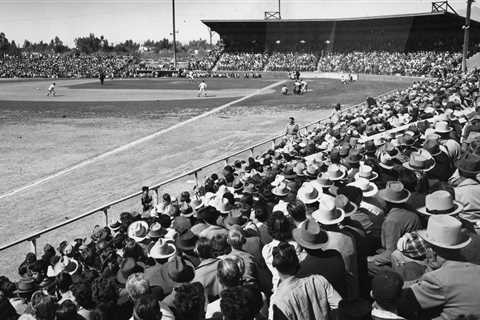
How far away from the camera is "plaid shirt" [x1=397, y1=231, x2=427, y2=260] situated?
4609 millimetres

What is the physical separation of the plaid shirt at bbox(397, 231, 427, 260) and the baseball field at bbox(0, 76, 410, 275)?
8907mm

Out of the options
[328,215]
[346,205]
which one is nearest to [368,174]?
[346,205]

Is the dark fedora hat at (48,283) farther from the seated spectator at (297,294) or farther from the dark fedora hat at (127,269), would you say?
the seated spectator at (297,294)

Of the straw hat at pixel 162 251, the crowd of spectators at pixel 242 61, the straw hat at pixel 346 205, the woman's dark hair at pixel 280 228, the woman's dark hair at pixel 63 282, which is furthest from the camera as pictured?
the crowd of spectators at pixel 242 61

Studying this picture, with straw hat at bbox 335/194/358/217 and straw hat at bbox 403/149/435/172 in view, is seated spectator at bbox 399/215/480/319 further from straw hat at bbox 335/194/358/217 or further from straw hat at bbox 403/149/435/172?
straw hat at bbox 403/149/435/172

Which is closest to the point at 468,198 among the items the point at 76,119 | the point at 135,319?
the point at 135,319

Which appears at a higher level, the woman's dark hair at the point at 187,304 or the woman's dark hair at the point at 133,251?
the woman's dark hair at the point at 187,304

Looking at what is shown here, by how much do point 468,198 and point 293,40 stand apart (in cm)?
7386

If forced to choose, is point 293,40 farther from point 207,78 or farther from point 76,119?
point 76,119

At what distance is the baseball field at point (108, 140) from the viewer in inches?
574

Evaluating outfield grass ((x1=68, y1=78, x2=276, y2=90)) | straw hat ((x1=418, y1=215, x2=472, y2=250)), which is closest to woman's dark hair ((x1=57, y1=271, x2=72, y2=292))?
straw hat ((x1=418, y1=215, x2=472, y2=250))

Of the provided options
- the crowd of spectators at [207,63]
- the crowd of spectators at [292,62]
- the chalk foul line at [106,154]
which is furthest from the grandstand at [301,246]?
the crowd of spectators at [207,63]

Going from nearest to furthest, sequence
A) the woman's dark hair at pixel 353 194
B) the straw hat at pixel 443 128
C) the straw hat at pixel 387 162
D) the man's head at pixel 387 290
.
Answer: the man's head at pixel 387 290, the woman's dark hair at pixel 353 194, the straw hat at pixel 387 162, the straw hat at pixel 443 128

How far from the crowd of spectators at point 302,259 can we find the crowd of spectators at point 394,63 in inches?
1747
